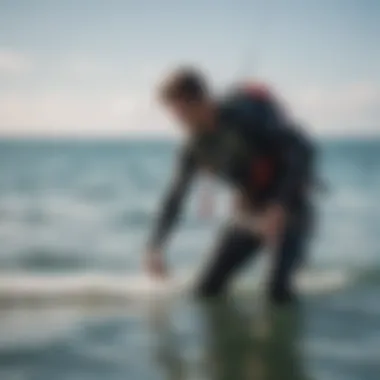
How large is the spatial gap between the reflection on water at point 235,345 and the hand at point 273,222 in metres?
0.13

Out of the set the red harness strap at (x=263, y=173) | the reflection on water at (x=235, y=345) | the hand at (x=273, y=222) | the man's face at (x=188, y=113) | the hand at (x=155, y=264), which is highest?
the man's face at (x=188, y=113)

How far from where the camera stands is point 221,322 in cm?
143

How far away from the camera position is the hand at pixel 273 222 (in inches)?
56.0

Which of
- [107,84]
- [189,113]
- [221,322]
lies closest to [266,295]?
[221,322]

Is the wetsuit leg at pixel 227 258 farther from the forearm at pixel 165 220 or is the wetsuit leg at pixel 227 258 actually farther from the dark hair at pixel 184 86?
the dark hair at pixel 184 86

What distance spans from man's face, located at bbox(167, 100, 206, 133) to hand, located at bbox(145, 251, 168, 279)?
219 millimetres

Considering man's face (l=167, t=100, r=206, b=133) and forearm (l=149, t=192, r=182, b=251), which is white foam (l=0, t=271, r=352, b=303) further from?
man's face (l=167, t=100, r=206, b=133)

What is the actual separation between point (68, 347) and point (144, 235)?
228 millimetres

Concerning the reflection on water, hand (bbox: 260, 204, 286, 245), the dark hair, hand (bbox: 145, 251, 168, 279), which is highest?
the dark hair

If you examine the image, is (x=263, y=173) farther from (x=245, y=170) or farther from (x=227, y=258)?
(x=227, y=258)

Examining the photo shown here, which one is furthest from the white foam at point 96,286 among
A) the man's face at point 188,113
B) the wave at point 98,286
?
the man's face at point 188,113

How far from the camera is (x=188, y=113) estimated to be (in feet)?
4.63

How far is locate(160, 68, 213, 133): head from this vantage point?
4.61 feet

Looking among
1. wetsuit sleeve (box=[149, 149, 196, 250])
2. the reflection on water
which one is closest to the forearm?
wetsuit sleeve (box=[149, 149, 196, 250])
